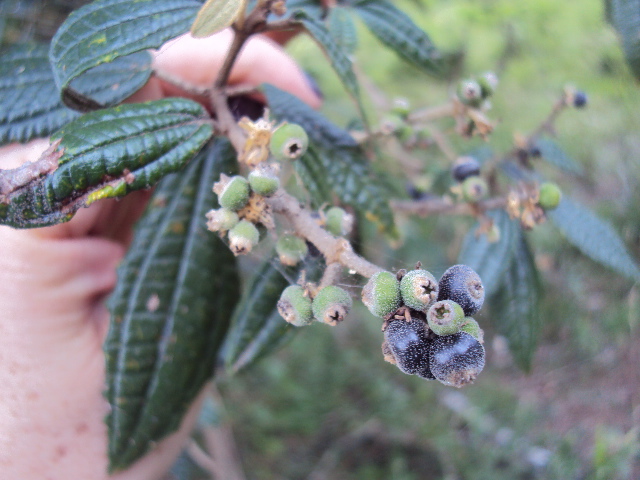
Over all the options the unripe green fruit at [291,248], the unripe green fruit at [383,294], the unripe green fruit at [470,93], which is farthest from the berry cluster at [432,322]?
the unripe green fruit at [470,93]

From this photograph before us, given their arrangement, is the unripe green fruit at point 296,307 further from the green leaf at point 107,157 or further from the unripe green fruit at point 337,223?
the green leaf at point 107,157

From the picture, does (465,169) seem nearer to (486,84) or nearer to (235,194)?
(486,84)

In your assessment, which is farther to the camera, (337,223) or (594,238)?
(594,238)

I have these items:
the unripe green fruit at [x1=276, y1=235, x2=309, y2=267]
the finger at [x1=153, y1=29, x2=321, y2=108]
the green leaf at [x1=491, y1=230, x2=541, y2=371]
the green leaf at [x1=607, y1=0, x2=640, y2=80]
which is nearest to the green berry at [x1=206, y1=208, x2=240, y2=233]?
the unripe green fruit at [x1=276, y1=235, x2=309, y2=267]

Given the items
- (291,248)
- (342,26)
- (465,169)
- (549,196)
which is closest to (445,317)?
(291,248)

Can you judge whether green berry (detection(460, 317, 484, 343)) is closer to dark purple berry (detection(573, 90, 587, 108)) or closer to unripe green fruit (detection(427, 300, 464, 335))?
unripe green fruit (detection(427, 300, 464, 335))

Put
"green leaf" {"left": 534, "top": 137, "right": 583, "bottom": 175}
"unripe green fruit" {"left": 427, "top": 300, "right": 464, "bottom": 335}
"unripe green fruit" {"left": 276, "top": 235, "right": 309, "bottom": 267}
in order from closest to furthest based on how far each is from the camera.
Answer: "unripe green fruit" {"left": 427, "top": 300, "right": 464, "bottom": 335}, "unripe green fruit" {"left": 276, "top": 235, "right": 309, "bottom": 267}, "green leaf" {"left": 534, "top": 137, "right": 583, "bottom": 175}
